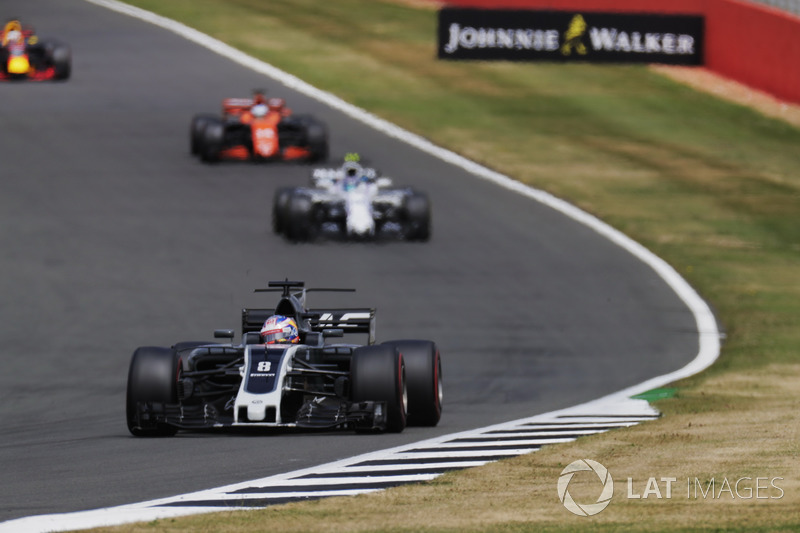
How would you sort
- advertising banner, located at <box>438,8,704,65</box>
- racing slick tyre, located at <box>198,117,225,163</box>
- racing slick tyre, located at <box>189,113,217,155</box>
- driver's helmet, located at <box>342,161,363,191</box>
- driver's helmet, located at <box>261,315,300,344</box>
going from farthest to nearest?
advertising banner, located at <box>438,8,704,65</box>, racing slick tyre, located at <box>189,113,217,155</box>, racing slick tyre, located at <box>198,117,225,163</box>, driver's helmet, located at <box>342,161,363,191</box>, driver's helmet, located at <box>261,315,300,344</box>

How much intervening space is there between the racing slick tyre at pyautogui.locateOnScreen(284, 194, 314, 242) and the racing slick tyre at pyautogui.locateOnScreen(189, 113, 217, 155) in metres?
7.56

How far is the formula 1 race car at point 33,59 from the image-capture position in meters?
48.5

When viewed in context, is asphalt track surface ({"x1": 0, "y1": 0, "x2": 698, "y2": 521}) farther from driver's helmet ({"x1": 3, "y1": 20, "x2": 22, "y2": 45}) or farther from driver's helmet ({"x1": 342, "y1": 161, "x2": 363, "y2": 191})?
driver's helmet ({"x1": 3, "y1": 20, "x2": 22, "y2": 45})

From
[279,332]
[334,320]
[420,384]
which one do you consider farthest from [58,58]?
[420,384]

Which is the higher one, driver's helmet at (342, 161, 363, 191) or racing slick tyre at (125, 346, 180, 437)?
racing slick tyre at (125, 346, 180, 437)

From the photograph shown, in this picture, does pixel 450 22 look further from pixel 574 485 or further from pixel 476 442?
pixel 574 485

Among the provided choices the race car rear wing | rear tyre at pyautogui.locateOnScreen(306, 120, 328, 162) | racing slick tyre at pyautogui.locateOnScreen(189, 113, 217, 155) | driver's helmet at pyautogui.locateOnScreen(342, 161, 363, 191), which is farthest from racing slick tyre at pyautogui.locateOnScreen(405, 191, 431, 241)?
the race car rear wing

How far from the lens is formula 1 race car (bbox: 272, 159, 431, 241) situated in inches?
1277

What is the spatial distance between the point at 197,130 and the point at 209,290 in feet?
39.7

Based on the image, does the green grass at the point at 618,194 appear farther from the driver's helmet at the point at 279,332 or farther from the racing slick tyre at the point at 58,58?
the racing slick tyre at the point at 58,58

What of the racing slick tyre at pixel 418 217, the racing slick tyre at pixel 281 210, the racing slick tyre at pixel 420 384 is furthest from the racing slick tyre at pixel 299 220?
the racing slick tyre at pixel 420 384

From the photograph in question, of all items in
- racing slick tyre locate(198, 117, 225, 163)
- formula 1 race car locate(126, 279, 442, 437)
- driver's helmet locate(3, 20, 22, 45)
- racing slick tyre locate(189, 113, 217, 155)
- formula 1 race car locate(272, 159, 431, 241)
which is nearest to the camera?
formula 1 race car locate(126, 279, 442, 437)

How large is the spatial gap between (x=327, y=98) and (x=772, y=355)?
24873 mm

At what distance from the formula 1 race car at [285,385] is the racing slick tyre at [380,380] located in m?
0.01
